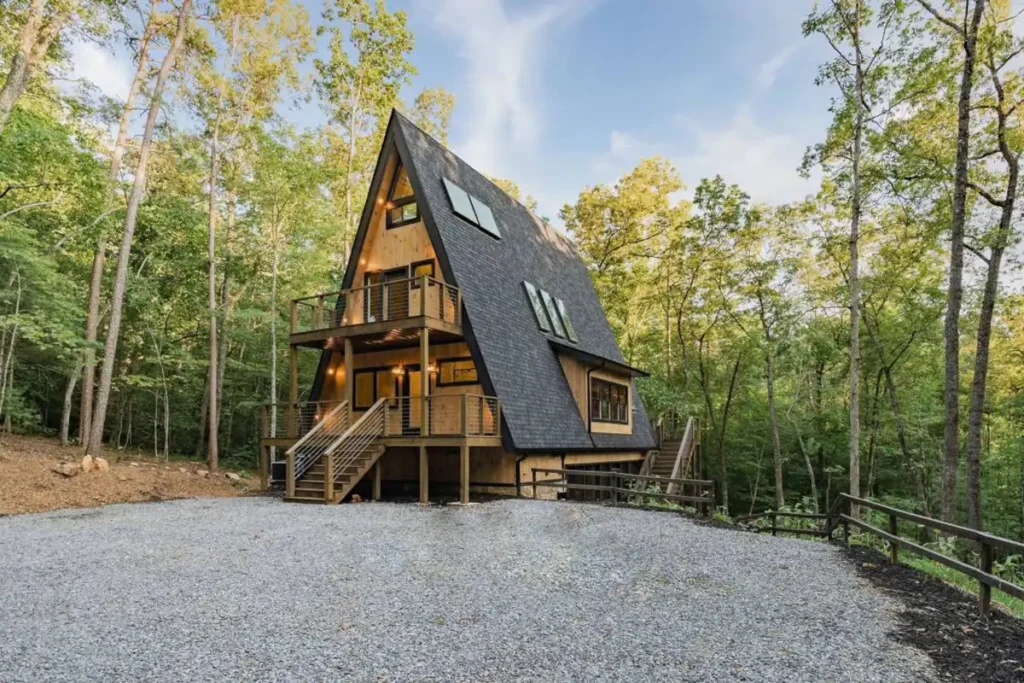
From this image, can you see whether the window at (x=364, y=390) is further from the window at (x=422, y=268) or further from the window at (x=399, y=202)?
the window at (x=399, y=202)

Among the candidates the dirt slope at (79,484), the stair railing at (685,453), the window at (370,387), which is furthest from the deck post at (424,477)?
the stair railing at (685,453)

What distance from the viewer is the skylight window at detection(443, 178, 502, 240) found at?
1452 centimetres

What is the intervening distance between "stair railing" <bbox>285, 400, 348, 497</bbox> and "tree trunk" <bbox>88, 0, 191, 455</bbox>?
520cm

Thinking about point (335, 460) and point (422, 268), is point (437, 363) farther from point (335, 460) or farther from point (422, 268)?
point (335, 460)

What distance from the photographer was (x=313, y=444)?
1262 centimetres

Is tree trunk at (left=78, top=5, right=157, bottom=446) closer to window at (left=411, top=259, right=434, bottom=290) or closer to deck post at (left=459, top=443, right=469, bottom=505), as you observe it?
window at (left=411, top=259, right=434, bottom=290)

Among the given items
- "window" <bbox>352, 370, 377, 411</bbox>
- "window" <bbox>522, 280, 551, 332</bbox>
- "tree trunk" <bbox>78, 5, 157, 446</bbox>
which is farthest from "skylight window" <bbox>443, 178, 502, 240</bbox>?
"tree trunk" <bbox>78, 5, 157, 446</bbox>

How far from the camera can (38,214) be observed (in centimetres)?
1502

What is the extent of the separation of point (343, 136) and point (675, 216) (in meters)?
14.9

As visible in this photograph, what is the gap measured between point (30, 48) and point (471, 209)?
9.37m

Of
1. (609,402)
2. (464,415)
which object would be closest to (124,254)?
(464,415)

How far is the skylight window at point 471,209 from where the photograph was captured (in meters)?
14.5

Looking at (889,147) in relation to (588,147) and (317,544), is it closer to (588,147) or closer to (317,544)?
(588,147)

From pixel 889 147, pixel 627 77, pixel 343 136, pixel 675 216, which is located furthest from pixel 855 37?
pixel 343 136
